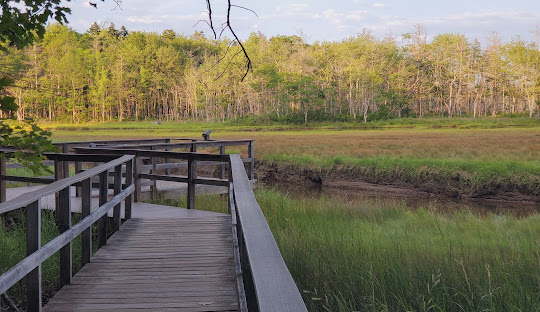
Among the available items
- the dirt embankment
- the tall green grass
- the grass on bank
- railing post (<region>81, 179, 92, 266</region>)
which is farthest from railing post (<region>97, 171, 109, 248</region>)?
the tall green grass

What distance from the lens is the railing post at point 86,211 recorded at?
5051mm

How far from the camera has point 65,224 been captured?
448 centimetres

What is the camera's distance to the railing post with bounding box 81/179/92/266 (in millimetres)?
5051

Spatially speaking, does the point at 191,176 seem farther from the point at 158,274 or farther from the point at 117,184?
the point at 158,274

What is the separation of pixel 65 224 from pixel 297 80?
68.2 meters

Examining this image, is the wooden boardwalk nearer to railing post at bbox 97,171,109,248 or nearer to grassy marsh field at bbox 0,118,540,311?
railing post at bbox 97,171,109,248

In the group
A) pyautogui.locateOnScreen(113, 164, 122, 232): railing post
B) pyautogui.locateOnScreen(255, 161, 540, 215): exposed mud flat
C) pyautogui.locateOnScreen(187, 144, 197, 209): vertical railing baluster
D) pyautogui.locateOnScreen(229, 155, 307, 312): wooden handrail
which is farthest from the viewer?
pyautogui.locateOnScreen(255, 161, 540, 215): exposed mud flat

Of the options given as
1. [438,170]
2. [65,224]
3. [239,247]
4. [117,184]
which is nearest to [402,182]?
[438,170]

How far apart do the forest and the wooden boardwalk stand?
202 feet

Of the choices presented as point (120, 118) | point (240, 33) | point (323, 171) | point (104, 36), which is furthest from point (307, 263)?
point (104, 36)

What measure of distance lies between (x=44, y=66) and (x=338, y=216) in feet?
297

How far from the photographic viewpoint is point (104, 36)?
107m

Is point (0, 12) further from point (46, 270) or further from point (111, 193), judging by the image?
point (111, 193)

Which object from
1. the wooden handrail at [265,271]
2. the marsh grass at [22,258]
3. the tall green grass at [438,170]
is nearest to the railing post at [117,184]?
the marsh grass at [22,258]
